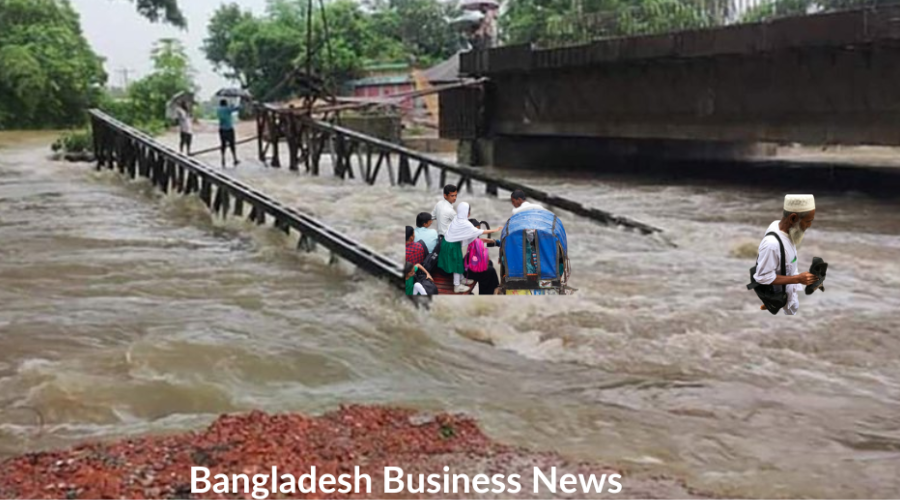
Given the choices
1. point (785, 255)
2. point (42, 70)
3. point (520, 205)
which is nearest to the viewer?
point (785, 255)

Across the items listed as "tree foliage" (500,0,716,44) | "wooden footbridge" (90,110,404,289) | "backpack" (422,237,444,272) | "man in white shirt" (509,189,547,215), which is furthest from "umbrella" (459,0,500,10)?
"man in white shirt" (509,189,547,215)

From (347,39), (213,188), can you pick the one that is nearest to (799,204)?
(213,188)

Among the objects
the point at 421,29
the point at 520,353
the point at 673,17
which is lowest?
the point at 520,353

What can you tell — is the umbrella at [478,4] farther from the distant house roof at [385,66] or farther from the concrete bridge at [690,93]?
the distant house roof at [385,66]

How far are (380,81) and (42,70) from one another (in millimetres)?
15690

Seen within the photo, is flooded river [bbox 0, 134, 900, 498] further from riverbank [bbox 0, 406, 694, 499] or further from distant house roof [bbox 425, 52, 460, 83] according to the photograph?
distant house roof [bbox 425, 52, 460, 83]

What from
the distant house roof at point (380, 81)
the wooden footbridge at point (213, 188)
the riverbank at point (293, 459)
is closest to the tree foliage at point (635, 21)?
the wooden footbridge at point (213, 188)

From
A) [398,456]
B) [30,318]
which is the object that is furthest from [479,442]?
[30,318]

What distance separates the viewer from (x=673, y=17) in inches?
734

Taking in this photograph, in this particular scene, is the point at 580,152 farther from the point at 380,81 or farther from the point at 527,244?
the point at 380,81

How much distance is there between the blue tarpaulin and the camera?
10.7 ft

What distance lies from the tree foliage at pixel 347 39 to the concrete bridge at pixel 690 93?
2567cm

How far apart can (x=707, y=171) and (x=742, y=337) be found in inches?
648

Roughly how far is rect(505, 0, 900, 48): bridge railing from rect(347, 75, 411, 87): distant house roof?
72.5ft
